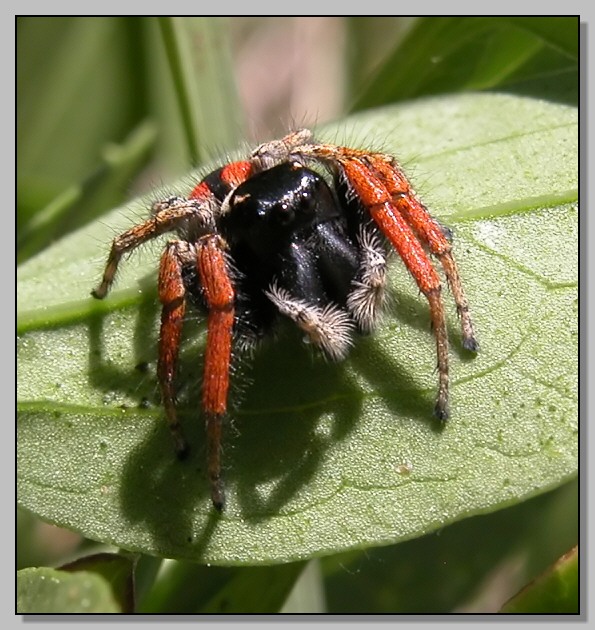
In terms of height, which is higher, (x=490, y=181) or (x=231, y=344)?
(x=490, y=181)

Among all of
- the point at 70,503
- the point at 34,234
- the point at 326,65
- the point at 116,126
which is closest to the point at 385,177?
the point at 70,503

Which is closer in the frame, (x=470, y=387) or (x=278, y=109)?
(x=470, y=387)

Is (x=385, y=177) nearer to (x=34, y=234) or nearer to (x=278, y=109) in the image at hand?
(x=34, y=234)

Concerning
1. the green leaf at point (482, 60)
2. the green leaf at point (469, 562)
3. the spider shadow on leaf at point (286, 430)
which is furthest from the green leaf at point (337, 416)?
the green leaf at point (469, 562)

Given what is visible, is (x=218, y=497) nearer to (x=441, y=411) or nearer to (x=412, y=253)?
(x=441, y=411)

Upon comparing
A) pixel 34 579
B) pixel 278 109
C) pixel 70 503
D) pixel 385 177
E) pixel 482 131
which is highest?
pixel 278 109

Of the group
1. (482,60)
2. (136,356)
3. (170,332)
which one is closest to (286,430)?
(170,332)

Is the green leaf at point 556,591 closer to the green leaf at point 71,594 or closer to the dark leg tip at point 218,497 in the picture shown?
the dark leg tip at point 218,497
